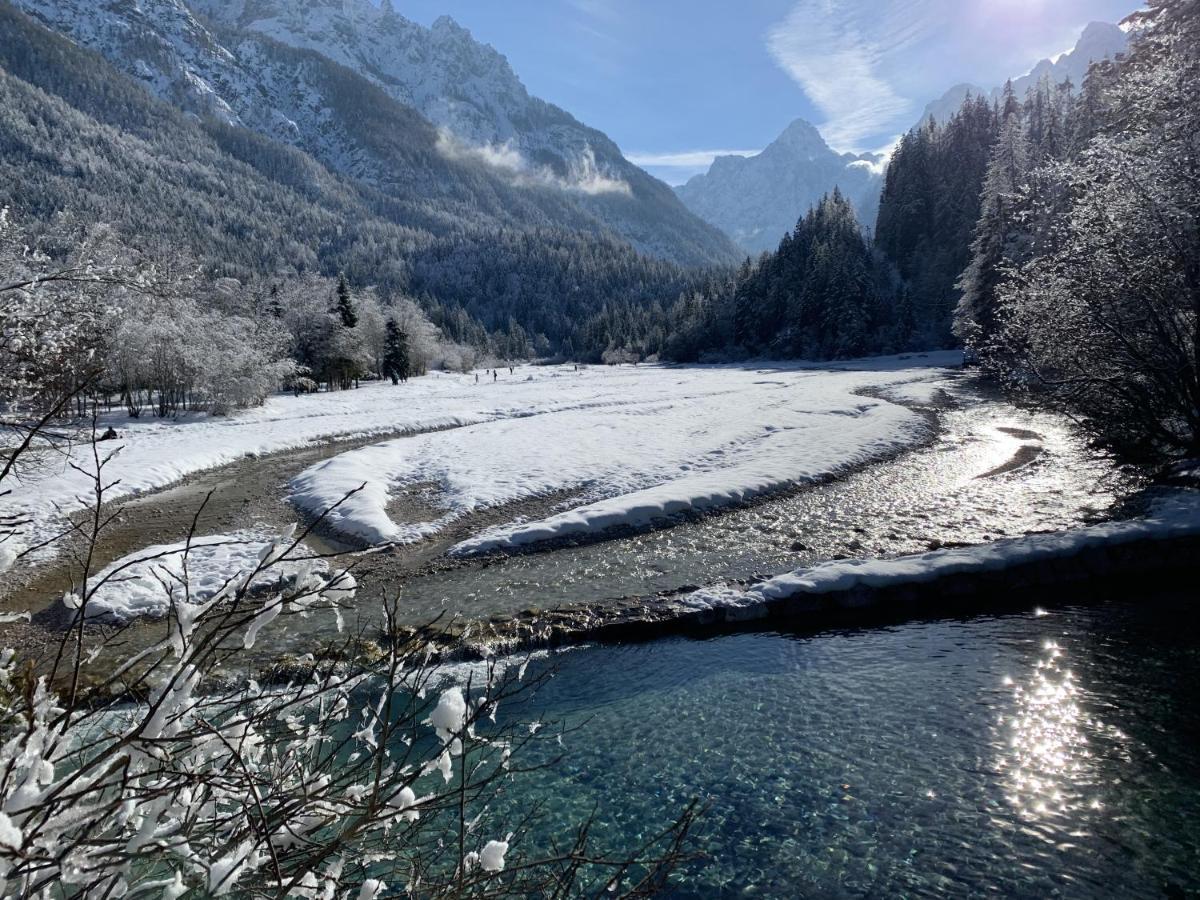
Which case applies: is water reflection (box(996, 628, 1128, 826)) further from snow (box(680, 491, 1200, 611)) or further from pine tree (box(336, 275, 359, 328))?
pine tree (box(336, 275, 359, 328))

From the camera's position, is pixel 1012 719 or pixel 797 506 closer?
pixel 1012 719

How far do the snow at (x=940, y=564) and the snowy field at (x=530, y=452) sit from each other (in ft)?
19.1

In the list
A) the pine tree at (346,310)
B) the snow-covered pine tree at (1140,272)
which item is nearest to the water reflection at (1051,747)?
the snow-covered pine tree at (1140,272)

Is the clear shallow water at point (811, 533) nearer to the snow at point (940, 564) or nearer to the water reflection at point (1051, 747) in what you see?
the snow at point (940, 564)

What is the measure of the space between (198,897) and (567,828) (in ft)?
12.6

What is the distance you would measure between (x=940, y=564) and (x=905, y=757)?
6.18m

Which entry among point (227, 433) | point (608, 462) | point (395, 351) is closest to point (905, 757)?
point (608, 462)

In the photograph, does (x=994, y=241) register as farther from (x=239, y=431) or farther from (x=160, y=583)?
(x=160, y=583)

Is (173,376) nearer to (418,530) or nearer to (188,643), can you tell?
(418,530)

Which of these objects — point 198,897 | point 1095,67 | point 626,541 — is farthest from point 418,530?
point 1095,67

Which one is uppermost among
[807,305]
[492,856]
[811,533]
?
[807,305]

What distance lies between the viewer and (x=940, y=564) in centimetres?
1239

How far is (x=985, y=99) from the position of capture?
332ft

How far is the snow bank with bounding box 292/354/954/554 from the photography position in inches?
701
